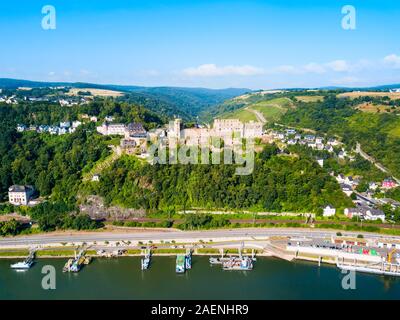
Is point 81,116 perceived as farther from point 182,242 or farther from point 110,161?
point 182,242

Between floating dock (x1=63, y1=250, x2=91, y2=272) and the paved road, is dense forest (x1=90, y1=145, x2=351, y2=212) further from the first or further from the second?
floating dock (x1=63, y1=250, x2=91, y2=272)

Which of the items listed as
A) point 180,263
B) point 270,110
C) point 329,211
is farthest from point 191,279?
point 270,110

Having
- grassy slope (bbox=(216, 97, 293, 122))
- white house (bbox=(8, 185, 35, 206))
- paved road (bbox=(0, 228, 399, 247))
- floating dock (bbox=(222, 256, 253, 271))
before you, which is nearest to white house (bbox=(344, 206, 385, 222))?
paved road (bbox=(0, 228, 399, 247))

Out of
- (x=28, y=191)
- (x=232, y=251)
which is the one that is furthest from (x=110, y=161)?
(x=232, y=251)

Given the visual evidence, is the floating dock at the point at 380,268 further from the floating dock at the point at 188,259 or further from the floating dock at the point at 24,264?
the floating dock at the point at 24,264

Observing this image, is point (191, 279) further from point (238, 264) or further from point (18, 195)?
point (18, 195)

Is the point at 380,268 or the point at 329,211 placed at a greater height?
the point at 329,211

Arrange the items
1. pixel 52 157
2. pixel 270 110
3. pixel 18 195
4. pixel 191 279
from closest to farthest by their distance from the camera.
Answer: pixel 191 279
pixel 18 195
pixel 52 157
pixel 270 110

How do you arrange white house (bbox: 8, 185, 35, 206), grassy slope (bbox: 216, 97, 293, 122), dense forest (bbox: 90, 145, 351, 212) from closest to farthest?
1. dense forest (bbox: 90, 145, 351, 212)
2. white house (bbox: 8, 185, 35, 206)
3. grassy slope (bbox: 216, 97, 293, 122)
